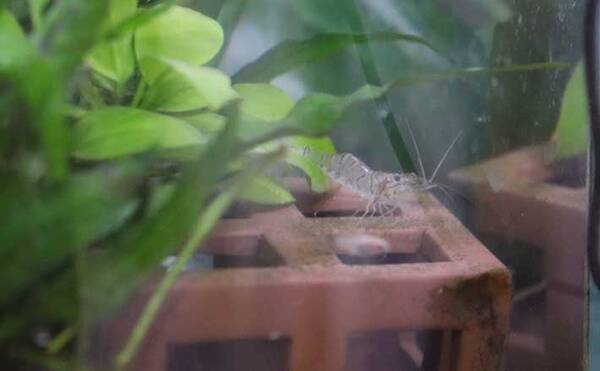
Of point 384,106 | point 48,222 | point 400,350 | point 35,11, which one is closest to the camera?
point 48,222

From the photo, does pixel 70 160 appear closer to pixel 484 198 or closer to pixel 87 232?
pixel 87 232

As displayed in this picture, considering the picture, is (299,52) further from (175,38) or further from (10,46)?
(10,46)

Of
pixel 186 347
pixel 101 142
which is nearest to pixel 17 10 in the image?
pixel 101 142

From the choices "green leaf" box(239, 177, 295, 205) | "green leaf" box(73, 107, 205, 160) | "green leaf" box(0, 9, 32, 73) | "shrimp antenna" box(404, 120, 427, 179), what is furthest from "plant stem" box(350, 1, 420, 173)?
"green leaf" box(0, 9, 32, 73)

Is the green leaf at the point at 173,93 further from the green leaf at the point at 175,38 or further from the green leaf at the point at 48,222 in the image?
the green leaf at the point at 48,222

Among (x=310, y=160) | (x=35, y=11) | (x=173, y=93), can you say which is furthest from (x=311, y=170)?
(x=35, y=11)

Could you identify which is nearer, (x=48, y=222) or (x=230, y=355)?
(x=48, y=222)
